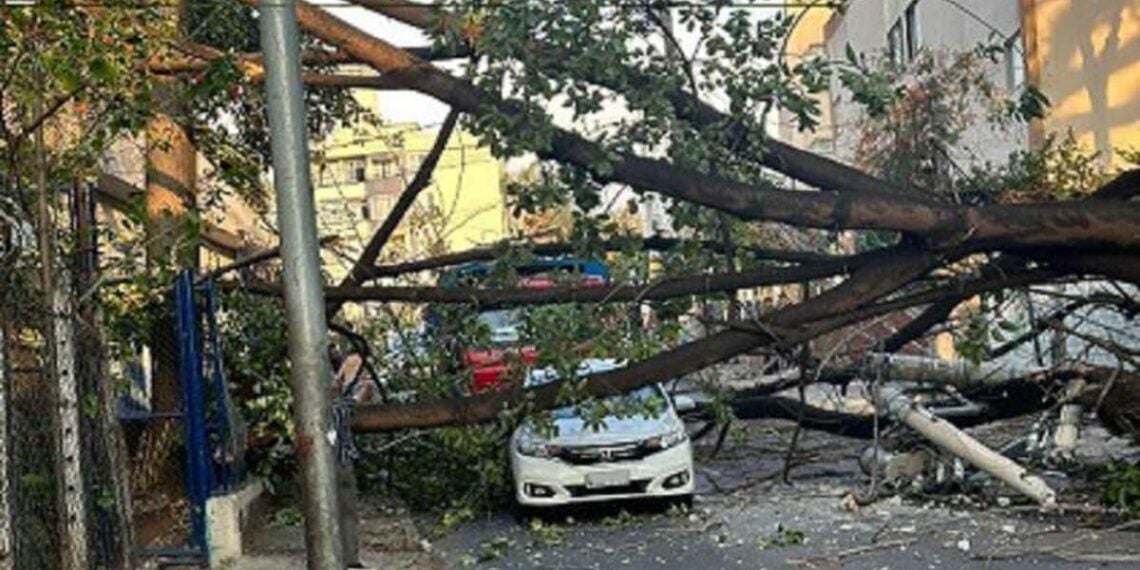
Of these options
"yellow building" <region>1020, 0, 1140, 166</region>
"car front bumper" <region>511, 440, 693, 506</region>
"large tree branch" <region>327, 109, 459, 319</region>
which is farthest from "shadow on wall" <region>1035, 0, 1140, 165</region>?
"large tree branch" <region>327, 109, 459, 319</region>

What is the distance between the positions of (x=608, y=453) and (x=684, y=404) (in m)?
2.24

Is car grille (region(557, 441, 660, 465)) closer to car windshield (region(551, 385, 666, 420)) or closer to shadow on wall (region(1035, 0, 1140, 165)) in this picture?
car windshield (region(551, 385, 666, 420))

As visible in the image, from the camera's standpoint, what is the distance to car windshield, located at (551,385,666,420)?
423 inches

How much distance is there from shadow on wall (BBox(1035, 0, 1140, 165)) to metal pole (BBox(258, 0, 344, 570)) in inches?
611

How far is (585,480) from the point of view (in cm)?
1295

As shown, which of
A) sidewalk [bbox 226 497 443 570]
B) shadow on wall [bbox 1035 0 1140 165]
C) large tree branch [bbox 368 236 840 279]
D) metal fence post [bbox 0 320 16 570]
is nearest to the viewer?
metal fence post [bbox 0 320 16 570]

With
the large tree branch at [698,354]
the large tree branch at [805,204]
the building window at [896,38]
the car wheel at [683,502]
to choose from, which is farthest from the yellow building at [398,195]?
the building window at [896,38]

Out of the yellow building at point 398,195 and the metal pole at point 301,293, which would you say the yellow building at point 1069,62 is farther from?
the metal pole at point 301,293

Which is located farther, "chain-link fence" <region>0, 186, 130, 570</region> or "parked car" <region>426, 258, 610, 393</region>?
"parked car" <region>426, 258, 610, 393</region>

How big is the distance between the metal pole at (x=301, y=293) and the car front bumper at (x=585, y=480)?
24.8 feet

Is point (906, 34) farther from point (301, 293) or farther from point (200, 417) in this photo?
point (301, 293)

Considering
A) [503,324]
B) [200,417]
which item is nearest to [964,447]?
[503,324]

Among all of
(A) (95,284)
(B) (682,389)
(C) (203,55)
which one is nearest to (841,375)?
(B) (682,389)

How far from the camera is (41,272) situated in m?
6.82
